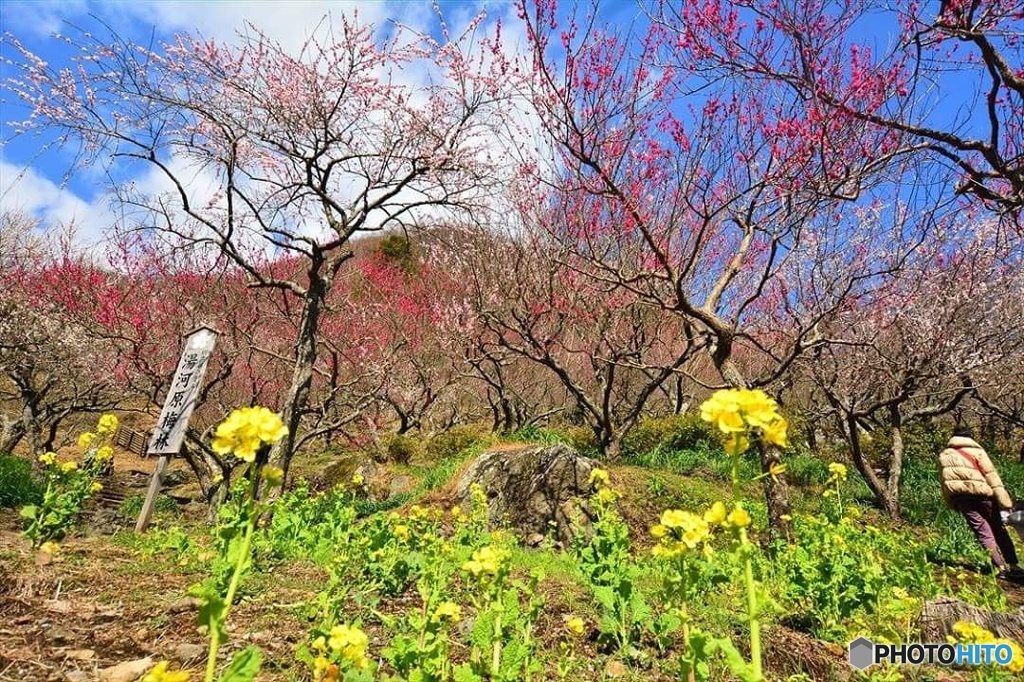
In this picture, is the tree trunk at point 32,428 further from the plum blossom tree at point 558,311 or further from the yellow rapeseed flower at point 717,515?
the yellow rapeseed flower at point 717,515

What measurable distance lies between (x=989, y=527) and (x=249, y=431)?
25.5 feet

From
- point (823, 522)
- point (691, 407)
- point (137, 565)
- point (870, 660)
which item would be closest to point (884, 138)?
point (823, 522)

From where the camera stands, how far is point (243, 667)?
1209mm

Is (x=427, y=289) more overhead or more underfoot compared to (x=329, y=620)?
more overhead

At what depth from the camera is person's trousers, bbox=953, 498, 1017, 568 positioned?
593 cm

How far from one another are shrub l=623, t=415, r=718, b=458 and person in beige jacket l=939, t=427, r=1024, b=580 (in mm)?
6480

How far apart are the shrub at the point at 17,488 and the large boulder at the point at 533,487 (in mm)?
5907

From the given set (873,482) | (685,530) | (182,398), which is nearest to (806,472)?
(873,482)

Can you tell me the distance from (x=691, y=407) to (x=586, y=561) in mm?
17453

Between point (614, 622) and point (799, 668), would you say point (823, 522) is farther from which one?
point (614, 622)

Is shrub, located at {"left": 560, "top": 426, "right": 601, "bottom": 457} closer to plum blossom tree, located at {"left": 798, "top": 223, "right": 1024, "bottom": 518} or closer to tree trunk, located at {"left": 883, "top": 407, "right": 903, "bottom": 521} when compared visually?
plum blossom tree, located at {"left": 798, "top": 223, "right": 1024, "bottom": 518}

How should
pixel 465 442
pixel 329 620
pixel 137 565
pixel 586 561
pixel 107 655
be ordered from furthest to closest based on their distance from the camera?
pixel 465 442
pixel 137 565
pixel 586 561
pixel 107 655
pixel 329 620

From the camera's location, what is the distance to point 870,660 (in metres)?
2.40

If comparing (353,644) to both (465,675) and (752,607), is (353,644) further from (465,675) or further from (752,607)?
(752,607)
